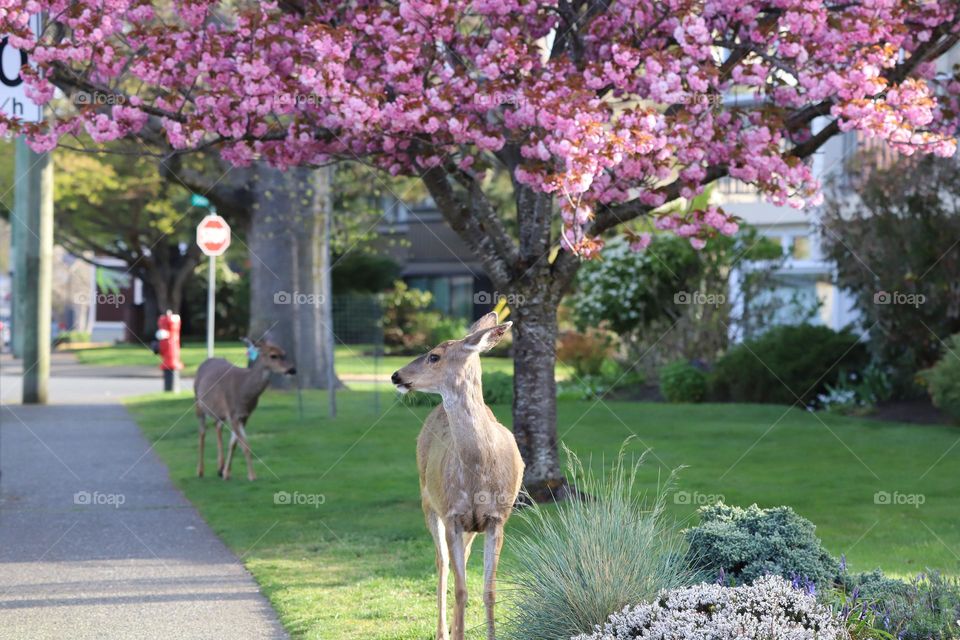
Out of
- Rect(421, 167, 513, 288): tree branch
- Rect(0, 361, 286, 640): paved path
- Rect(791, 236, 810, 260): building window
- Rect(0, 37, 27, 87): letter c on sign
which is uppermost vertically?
Rect(0, 37, 27, 87): letter c on sign

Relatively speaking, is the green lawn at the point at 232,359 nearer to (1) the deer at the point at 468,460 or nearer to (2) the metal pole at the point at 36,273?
(2) the metal pole at the point at 36,273

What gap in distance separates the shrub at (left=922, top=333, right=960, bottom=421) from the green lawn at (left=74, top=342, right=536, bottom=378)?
49.2ft

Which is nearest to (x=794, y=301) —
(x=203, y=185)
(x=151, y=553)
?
(x=203, y=185)

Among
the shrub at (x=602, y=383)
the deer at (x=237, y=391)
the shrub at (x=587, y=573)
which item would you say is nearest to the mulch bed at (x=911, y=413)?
the shrub at (x=602, y=383)

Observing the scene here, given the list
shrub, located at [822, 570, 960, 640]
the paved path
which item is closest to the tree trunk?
the paved path

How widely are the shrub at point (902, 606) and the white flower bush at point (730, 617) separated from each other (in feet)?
1.11

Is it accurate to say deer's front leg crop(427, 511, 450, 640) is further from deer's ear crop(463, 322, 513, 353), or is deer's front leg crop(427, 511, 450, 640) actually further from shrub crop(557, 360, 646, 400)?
shrub crop(557, 360, 646, 400)

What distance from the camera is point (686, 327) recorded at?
25.3m

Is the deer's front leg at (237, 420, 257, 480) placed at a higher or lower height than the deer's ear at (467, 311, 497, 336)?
lower

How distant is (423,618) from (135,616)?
1.88 meters

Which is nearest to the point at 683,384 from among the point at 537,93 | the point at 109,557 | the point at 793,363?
the point at 793,363

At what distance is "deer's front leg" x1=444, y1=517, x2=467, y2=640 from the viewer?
6531 millimetres

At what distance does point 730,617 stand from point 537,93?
18.7 feet

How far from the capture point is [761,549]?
270 inches
